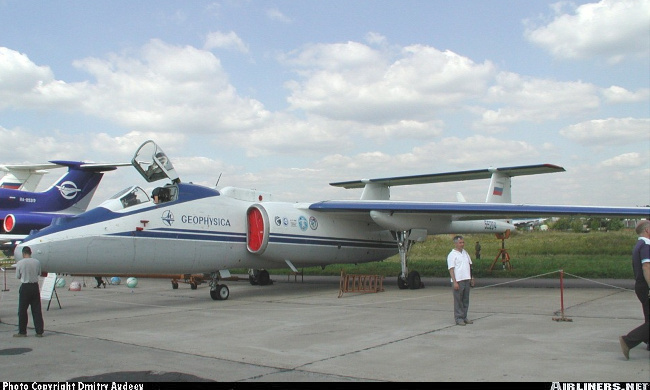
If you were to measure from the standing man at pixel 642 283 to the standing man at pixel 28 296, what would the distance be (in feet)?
26.0

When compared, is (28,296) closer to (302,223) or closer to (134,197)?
(134,197)

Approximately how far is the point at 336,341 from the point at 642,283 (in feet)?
12.2

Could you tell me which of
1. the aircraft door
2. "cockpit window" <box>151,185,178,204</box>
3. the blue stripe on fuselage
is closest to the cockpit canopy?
"cockpit window" <box>151,185,178,204</box>

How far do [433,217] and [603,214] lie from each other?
467 centimetres

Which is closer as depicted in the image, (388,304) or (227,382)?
(227,382)

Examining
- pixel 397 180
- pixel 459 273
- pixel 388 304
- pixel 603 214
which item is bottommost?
pixel 388 304

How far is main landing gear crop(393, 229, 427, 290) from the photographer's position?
1534 cm

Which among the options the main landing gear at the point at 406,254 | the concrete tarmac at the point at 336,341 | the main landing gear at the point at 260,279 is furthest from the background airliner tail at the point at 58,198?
the main landing gear at the point at 406,254

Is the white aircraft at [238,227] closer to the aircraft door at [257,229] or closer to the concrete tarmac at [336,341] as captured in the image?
the aircraft door at [257,229]

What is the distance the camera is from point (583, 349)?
255 inches

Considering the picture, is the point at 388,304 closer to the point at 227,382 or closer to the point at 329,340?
the point at 329,340

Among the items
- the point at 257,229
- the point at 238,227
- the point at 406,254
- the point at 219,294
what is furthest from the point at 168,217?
the point at 406,254

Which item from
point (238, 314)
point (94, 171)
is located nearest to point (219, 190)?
point (238, 314)

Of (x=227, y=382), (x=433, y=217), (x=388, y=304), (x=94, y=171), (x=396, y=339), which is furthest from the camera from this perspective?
(x=94, y=171)
